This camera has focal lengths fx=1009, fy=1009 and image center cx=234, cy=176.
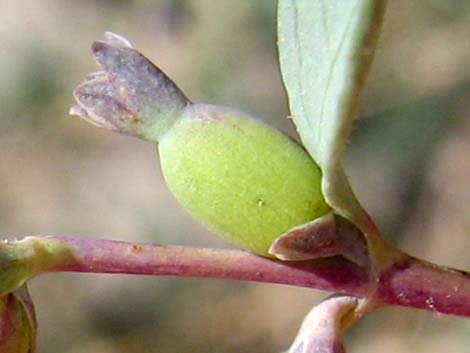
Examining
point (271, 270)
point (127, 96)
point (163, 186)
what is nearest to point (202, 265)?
point (271, 270)

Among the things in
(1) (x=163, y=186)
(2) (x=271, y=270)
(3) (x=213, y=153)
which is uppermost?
(3) (x=213, y=153)

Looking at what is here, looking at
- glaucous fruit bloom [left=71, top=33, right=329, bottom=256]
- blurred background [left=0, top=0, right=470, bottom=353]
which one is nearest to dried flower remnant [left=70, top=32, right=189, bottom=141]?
glaucous fruit bloom [left=71, top=33, right=329, bottom=256]

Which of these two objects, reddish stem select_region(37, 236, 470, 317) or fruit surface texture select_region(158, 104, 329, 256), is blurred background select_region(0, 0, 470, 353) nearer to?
reddish stem select_region(37, 236, 470, 317)

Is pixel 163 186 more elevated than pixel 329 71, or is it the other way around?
pixel 329 71

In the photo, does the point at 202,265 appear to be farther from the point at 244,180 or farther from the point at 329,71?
the point at 329,71

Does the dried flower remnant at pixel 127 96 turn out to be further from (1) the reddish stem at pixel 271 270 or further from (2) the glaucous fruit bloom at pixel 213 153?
(1) the reddish stem at pixel 271 270

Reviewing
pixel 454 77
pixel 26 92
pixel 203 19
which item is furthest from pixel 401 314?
pixel 26 92
